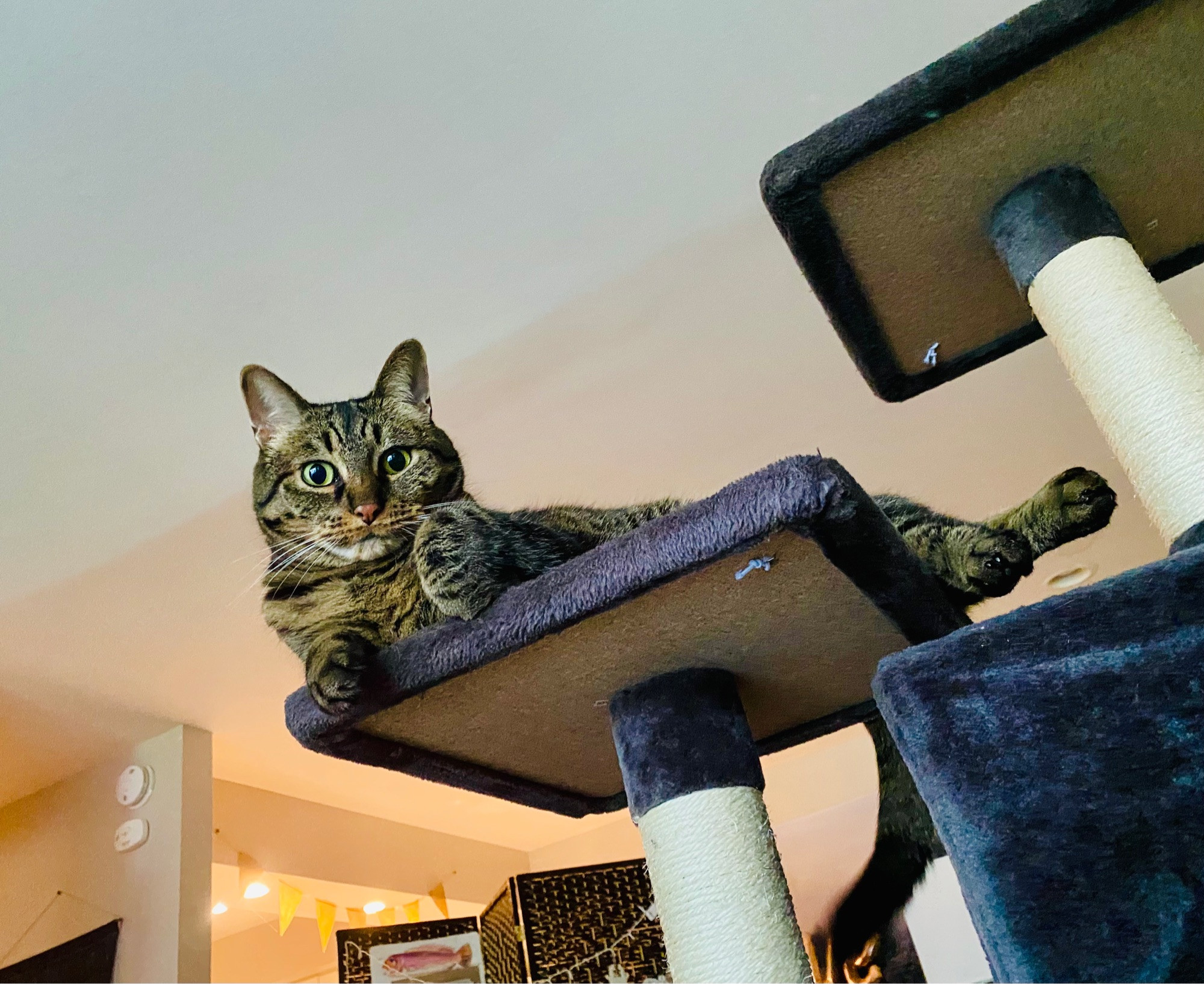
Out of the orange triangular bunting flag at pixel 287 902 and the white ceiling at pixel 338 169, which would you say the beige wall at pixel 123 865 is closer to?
the orange triangular bunting flag at pixel 287 902

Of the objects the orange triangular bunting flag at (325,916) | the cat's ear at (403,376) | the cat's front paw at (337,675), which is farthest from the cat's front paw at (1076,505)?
the orange triangular bunting flag at (325,916)

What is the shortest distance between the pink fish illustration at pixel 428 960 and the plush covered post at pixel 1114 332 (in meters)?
2.34

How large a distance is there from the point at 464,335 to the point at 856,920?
7.08ft

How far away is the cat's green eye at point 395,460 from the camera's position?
1003mm

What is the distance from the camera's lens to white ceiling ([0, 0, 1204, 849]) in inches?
40.9

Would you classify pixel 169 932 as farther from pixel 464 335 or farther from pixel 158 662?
pixel 464 335

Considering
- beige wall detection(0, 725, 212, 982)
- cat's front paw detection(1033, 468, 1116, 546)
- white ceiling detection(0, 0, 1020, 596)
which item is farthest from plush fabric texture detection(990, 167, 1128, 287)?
beige wall detection(0, 725, 212, 982)

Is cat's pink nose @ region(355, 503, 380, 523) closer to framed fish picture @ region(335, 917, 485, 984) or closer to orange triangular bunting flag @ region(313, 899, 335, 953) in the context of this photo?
framed fish picture @ region(335, 917, 485, 984)

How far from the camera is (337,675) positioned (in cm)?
73

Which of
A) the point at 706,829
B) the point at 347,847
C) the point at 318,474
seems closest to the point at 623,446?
the point at 318,474

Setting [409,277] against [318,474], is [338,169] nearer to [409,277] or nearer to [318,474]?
[409,277]

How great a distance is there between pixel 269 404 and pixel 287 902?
199cm

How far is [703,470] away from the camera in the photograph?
6.33 ft

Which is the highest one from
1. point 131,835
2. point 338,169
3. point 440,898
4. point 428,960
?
point 338,169
